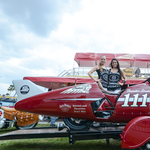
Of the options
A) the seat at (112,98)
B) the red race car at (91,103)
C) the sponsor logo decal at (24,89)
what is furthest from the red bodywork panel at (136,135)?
the sponsor logo decal at (24,89)

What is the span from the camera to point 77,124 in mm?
3248

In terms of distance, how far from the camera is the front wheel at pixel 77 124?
3.12 metres

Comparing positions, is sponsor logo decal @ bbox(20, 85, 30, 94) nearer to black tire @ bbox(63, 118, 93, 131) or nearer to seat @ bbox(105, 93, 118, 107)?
black tire @ bbox(63, 118, 93, 131)

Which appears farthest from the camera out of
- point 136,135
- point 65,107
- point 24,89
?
point 24,89

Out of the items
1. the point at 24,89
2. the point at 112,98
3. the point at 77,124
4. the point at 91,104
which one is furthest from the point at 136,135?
the point at 24,89

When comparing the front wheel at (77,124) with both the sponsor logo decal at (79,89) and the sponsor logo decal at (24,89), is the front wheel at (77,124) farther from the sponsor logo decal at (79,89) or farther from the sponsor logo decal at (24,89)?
the sponsor logo decal at (24,89)

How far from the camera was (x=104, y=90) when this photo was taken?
3105 mm

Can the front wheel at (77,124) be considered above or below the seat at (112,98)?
below

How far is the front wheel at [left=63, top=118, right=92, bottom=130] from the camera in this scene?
312 centimetres

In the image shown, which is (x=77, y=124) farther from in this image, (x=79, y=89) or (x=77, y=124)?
(x=79, y=89)

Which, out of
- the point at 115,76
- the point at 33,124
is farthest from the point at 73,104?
the point at 33,124

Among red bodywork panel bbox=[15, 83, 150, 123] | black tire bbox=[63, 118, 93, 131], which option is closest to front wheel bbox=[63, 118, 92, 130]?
black tire bbox=[63, 118, 93, 131]

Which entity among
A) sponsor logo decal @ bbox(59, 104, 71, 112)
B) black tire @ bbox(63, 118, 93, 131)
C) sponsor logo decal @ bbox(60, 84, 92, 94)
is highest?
sponsor logo decal @ bbox(60, 84, 92, 94)

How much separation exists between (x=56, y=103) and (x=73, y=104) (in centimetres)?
36
